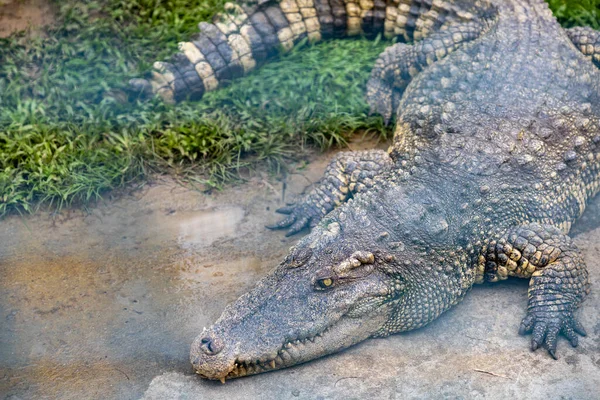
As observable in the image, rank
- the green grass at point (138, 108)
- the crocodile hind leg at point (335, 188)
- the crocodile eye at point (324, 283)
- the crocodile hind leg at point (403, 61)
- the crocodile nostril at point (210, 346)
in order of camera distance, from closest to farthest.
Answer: the crocodile nostril at point (210, 346) < the crocodile eye at point (324, 283) < the crocodile hind leg at point (335, 188) < the green grass at point (138, 108) < the crocodile hind leg at point (403, 61)

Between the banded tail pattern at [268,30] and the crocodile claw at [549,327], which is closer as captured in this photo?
the crocodile claw at [549,327]

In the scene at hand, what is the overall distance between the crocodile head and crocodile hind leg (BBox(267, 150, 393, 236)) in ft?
2.41

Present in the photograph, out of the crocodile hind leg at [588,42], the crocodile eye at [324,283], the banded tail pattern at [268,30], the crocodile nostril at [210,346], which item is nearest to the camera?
the crocodile nostril at [210,346]

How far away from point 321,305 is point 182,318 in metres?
0.80

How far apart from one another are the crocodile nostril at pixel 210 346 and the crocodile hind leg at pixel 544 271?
1.45 m

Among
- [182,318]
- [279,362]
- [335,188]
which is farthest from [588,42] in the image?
[182,318]

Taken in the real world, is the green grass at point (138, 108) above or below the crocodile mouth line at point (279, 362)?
above

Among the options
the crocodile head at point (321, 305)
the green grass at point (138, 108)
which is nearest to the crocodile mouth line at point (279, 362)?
the crocodile head at point (321, 305)

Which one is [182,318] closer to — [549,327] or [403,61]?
[549,327]

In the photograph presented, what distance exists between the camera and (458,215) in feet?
12.0

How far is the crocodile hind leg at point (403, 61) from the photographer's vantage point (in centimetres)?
493

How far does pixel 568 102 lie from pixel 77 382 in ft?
10.2

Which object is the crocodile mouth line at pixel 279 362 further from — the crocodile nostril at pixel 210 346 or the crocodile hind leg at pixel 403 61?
the crocodile hind leg at pixel 403 61

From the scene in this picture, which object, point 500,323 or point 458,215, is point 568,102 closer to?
point 458,215
